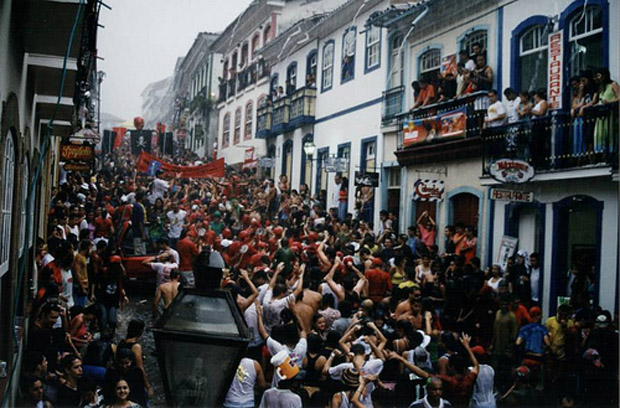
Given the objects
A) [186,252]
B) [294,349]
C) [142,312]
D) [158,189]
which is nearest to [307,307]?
[294,349]

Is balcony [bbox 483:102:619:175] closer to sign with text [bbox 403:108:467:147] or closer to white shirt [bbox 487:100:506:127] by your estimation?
white shirt [bbox 487:100:506:127]

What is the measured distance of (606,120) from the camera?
5480 mm

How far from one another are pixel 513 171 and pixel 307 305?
8.13 ft

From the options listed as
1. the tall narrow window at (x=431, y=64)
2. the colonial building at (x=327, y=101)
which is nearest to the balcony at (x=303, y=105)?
the colonial building at (x=327, y=101)

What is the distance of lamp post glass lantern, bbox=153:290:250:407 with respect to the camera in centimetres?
206

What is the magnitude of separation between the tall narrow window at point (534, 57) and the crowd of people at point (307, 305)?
5.43ft

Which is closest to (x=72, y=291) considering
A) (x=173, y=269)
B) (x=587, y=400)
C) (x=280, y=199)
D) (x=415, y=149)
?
(x=173, y=269)

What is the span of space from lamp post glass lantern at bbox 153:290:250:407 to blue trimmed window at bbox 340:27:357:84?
15.2 feet

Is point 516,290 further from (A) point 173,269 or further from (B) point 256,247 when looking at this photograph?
(A) point 173,269

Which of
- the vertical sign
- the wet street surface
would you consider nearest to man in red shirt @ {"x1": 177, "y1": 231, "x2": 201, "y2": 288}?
the wet street surface

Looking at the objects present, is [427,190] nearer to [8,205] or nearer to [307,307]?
[307,307]

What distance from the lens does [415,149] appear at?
668cm

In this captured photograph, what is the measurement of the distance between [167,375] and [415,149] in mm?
4994

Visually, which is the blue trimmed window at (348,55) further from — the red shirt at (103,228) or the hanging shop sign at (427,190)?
the red shirt at (103,228)
